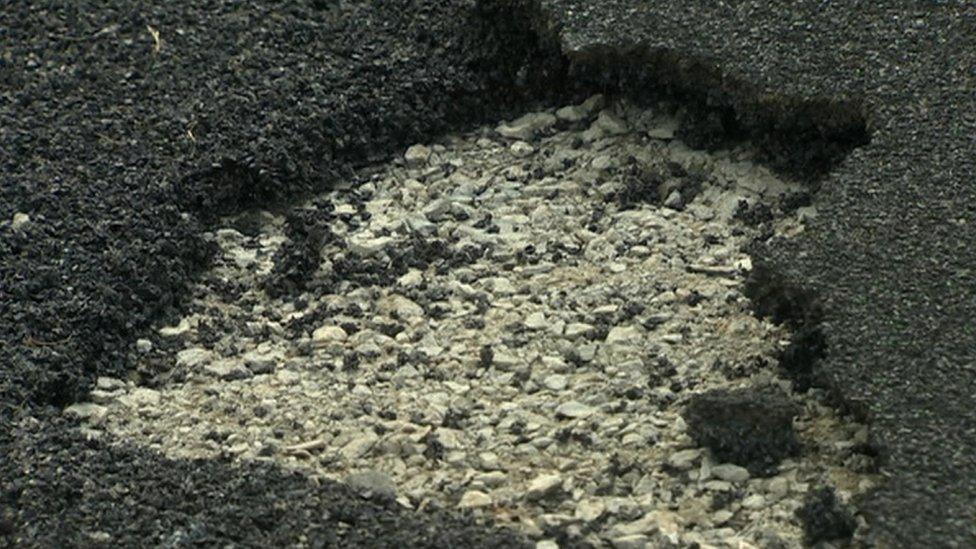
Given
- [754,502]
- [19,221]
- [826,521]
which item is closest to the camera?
[826,521]

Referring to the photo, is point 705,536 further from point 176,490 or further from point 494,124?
point 494,124

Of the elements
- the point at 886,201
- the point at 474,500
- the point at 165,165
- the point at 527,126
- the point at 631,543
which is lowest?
the point at 631,543

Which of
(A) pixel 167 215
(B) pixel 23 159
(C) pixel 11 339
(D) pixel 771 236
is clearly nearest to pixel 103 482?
(C) pixel 11 339

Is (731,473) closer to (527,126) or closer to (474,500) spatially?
(474,500)

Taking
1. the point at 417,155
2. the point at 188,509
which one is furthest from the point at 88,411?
the point at 417,155

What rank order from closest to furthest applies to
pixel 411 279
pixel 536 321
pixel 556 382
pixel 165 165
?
pixel 556 382 → pixel 536 321 → pixel 411 279 → pixel 165 165

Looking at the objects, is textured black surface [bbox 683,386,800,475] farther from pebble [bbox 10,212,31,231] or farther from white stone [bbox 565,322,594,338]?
pebble [bbox 10,212,31,231]

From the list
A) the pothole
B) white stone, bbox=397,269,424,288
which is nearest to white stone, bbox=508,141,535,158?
the pothole

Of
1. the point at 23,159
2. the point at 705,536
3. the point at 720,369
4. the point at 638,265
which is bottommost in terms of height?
the point at 705,536
